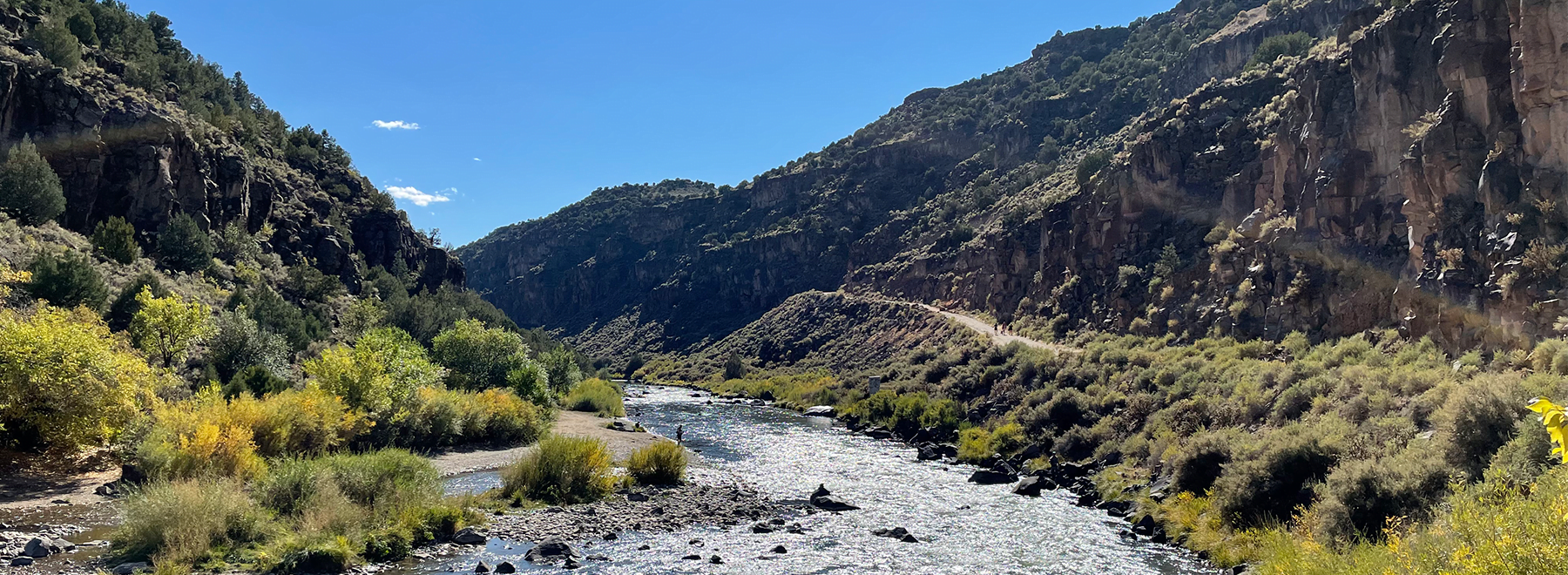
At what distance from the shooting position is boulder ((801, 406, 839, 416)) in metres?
66.8

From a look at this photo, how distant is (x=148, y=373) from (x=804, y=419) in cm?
4365

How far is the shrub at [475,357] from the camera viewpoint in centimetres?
5575

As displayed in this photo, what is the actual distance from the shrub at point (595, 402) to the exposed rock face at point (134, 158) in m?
28.4

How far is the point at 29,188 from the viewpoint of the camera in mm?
45375

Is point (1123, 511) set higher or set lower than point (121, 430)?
lower

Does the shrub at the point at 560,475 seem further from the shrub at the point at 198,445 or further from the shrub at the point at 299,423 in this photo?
the shrub at the point at 198,445

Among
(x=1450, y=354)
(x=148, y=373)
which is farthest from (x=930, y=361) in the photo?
(x=148, y=373)

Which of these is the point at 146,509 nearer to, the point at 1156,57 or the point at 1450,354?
the point at 1450,354

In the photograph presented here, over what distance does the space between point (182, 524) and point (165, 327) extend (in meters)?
21.1

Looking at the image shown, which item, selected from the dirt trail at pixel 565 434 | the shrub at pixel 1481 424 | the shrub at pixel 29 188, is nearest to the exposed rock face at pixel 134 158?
the shrub at pixel 29 188

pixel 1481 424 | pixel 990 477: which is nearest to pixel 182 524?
pixel 990 477

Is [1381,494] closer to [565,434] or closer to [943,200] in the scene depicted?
[565,434]

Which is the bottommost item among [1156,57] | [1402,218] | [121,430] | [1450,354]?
[1450,354]

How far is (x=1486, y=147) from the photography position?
1234 inches
